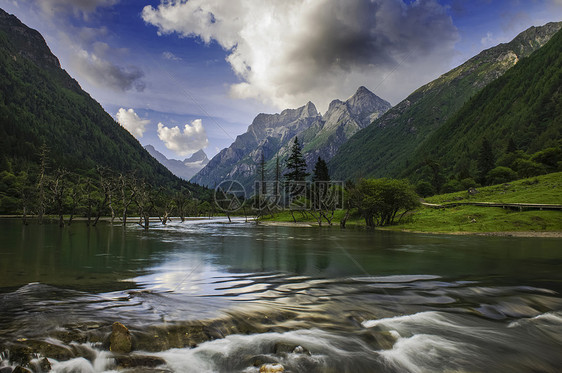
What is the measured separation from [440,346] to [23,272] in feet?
73.3

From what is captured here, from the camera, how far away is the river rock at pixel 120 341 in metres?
7.57

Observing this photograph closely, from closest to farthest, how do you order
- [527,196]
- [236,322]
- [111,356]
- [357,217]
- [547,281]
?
[111,356] → [236,322] → [547,281] → [527,196] → [357,217]

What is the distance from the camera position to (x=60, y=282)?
50.5ft

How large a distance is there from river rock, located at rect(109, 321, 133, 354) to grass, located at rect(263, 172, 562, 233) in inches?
2321

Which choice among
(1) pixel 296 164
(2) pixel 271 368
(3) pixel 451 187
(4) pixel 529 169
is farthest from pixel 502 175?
(2) pixel 271 368

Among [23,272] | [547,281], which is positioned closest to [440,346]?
[547,281]

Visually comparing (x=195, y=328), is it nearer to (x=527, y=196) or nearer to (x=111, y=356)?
(x=111, y=356)

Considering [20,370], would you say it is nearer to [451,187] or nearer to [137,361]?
[137,361]

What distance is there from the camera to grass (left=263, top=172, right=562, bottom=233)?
5012cm

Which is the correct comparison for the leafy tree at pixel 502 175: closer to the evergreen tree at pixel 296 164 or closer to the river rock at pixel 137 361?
the evergreen tree at pixel 296 164

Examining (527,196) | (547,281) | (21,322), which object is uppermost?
(527,196)

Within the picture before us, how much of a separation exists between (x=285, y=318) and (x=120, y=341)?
532 cm

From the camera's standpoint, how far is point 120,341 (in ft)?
25.2

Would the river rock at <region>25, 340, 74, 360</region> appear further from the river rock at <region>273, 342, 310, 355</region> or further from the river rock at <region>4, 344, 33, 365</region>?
the river rock at <region>273, 342, 310, 355</region>
